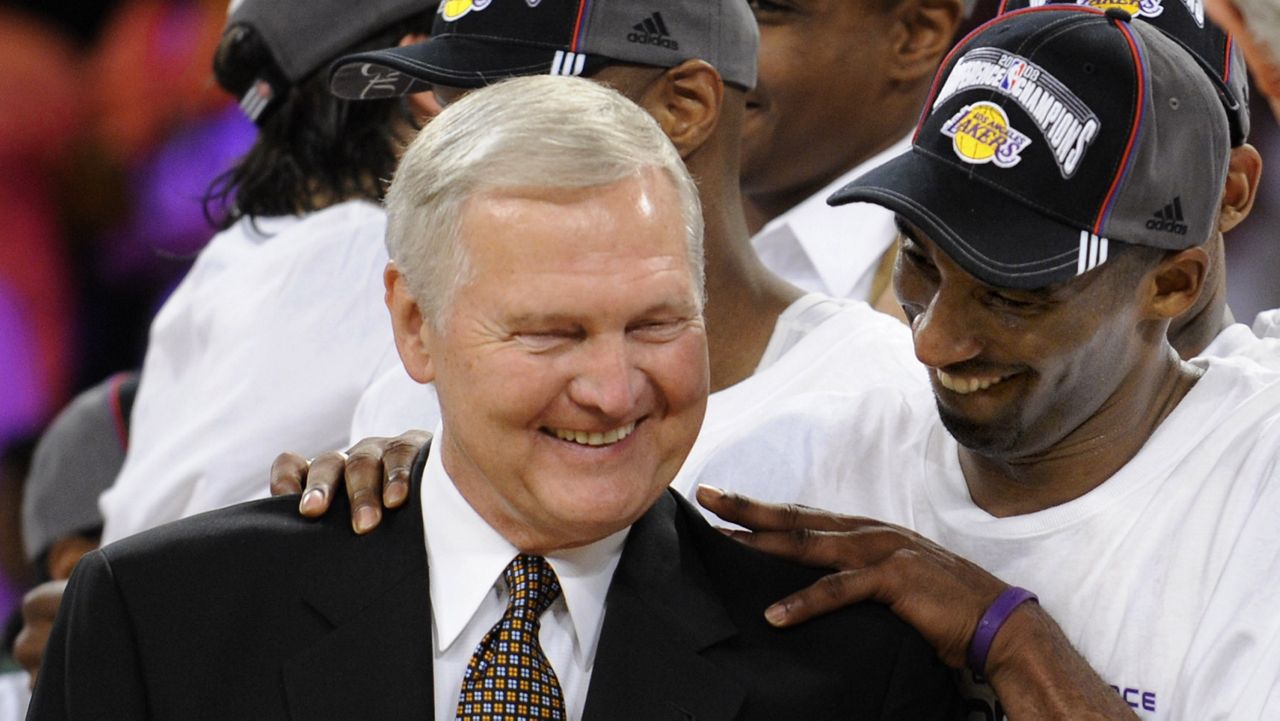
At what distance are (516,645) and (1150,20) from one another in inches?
44.1

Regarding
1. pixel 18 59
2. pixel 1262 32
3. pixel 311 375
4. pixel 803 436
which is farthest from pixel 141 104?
pixel 1262 32

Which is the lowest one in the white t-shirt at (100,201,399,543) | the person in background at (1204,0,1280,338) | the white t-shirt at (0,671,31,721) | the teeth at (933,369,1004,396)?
the white t-shirt at (0,671,31,721)

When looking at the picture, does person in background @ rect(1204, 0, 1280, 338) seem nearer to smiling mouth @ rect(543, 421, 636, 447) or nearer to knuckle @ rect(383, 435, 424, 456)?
smiling mouth @ rect(543, 421, 636, 447)

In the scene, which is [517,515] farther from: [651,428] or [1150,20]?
[1150,20]

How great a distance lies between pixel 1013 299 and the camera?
1.83 m

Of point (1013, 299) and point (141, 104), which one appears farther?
point (141, 104)

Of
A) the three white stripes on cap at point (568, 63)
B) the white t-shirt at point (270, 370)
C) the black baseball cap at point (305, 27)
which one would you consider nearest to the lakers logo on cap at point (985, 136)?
the three white stripes on cap at point (568, 63)

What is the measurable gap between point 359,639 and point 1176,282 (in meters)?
0.91

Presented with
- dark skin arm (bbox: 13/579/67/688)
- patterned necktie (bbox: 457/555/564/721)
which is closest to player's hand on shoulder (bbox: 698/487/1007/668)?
patterned necktie (bbox: 457/555/564/721)

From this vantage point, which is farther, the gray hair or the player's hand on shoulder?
the player's hand on shoulder

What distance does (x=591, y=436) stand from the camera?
64.6 inches

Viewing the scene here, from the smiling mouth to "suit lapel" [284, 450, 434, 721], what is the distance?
0.21 m

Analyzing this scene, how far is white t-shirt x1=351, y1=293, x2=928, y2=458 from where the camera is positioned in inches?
86.6

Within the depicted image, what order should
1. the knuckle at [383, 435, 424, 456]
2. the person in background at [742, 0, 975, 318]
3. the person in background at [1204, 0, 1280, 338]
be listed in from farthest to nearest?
the person in background at [742, 0, 975, 318] → the knuckle at [383, 435, 424, 456] → the person in background at [1204, 0, 1280, 338]
